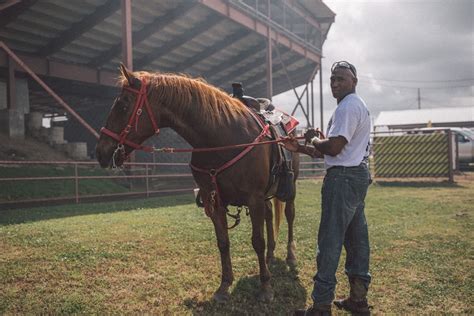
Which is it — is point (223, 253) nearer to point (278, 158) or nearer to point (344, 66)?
point (278, 158)

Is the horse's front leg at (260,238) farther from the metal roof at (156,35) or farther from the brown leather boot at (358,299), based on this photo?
the metal roof at (156,35)

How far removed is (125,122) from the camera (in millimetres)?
3336

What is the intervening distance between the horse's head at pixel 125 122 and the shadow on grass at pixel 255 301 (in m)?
1.54

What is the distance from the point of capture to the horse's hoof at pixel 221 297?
3588 mm

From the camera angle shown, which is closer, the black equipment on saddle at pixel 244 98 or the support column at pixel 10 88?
the black equipment on saddle at pixel 244 98

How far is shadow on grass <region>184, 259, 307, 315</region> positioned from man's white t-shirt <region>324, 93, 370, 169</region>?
4.70 feet

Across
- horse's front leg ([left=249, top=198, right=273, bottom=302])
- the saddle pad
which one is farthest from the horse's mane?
horse's front leg ([left=249, top=198, right=273, bottom=302])

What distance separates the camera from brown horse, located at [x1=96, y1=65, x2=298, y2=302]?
10.9 ft

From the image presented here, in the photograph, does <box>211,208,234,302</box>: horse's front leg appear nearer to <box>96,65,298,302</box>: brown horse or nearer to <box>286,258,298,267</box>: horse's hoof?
<box>96,65,298,302</box>: brown horse

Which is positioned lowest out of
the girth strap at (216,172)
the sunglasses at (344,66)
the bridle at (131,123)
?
the girth strap at (216,172)

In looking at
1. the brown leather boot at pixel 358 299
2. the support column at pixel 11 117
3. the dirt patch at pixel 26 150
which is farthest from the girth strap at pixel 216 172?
the support column at pixel 11 117

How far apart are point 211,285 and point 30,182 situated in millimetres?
9092

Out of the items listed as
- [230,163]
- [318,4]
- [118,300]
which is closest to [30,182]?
[118,300]

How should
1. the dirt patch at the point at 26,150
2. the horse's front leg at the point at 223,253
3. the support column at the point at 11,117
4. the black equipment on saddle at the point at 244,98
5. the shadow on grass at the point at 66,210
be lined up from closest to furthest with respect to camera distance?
the horse's front leg at the point at 223,253, the black equipment on saddle at the point at 244,98, the shadow on grass at the point at 66,210, the dirt patch at the point at 26,150, the support column at the point at 11,117
